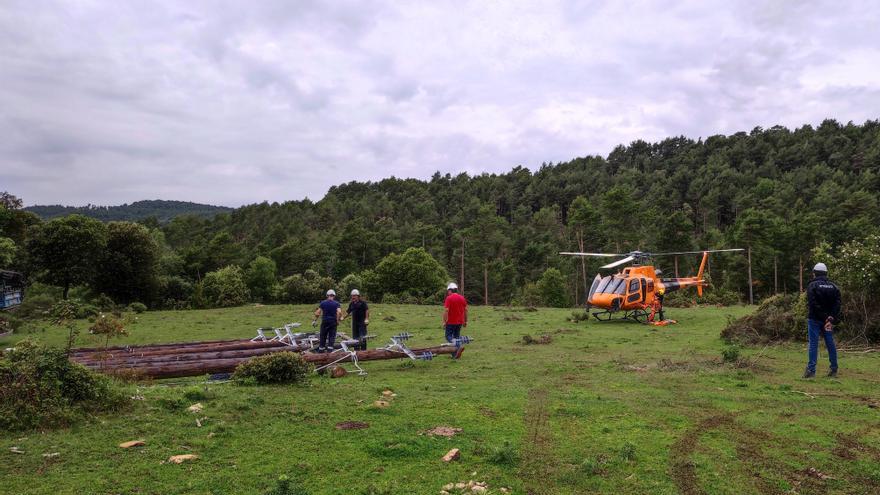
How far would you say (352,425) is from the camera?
27.5 ft

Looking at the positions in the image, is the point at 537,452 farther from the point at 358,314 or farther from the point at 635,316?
the point at 635,316

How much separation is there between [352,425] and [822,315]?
10423mm

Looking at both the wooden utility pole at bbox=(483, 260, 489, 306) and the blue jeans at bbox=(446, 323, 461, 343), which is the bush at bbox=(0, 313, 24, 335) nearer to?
the blue jeans at bbox=(446, 323, 461, 343)

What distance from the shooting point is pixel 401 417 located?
347 inches

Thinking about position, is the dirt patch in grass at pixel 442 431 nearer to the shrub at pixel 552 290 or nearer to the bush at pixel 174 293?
the bush at pixel 174 293

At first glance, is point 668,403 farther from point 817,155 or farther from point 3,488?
point 817,155

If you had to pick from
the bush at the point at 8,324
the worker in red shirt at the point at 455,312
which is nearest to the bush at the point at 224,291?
the bush at the point at 8,324

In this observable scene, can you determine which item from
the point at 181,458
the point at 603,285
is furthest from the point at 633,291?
the point at 181,458

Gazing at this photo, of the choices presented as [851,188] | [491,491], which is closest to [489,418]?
[491,491]

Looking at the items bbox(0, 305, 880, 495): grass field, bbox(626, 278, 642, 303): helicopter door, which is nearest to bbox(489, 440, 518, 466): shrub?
bbox(0, 305, 880, 495): grass field

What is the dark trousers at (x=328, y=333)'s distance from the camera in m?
15.2

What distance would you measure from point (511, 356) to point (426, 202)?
98284 mm

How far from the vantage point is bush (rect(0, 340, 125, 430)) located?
7.66 m

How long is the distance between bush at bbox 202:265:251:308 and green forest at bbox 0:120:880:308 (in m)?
0.12
